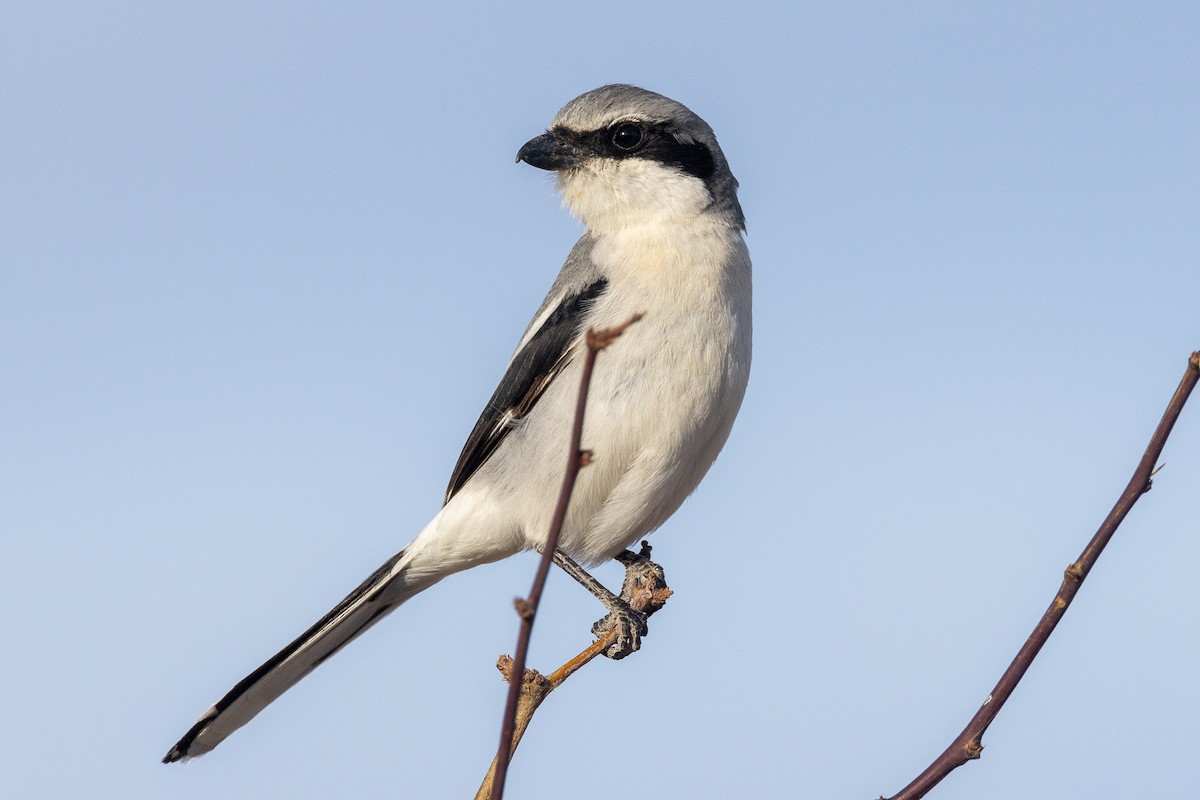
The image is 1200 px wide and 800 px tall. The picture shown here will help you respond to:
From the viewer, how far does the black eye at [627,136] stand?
475 centimetres

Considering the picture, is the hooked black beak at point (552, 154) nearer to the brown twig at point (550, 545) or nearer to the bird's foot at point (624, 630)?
the bird's foot at point (624, 630)

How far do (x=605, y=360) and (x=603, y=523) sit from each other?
0.73 metres

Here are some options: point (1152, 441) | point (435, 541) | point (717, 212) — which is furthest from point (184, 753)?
point (1152, 441)

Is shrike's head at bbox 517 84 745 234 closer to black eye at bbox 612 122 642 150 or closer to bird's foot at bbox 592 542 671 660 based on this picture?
black eye at bbox 612 122 642 150

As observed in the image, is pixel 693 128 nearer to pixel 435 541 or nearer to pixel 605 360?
pixel 605 360

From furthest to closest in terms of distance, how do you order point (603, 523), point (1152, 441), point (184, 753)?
point (603, 523) < point (184, 753) < point (1152, 441)

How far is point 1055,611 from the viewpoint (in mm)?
2037

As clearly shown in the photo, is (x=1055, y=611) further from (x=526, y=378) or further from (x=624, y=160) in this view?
(x=624, y=160)

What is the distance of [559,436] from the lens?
436 cm

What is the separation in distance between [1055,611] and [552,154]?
3.16 metres

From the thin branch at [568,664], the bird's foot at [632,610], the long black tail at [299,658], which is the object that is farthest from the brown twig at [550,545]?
the long black tail at [299,658]

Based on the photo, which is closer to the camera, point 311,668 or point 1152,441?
point 1152,441

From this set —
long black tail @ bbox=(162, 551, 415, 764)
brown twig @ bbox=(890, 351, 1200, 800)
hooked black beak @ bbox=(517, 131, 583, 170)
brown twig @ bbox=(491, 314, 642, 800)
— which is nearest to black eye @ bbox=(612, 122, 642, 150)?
hooked black beak @ bbox=(517, 131, 583, 170)

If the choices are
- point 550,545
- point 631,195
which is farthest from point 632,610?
point 550,545
